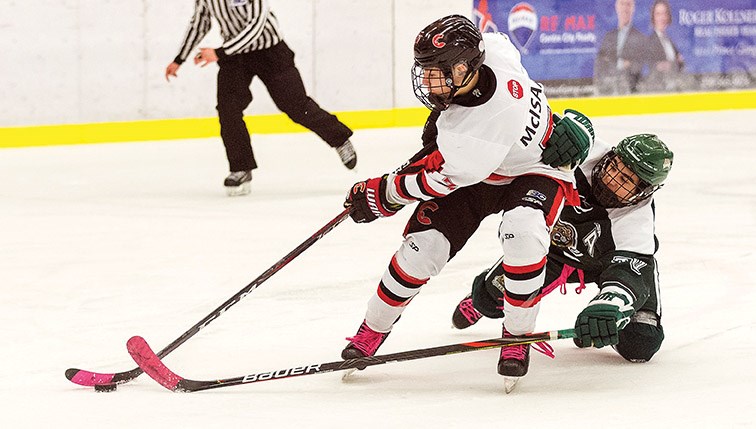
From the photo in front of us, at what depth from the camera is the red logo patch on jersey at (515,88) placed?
2893mm

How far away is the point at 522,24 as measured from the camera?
9383 millimetres

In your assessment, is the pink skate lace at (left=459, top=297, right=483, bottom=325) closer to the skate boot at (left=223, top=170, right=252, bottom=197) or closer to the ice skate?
the ice skate

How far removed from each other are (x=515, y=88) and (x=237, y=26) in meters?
3.81

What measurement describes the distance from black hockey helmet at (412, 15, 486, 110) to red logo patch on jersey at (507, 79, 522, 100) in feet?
0.29

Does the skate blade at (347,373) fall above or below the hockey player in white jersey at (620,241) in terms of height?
below

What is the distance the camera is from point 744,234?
5.20 meters

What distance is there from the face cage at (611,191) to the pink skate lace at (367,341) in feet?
2.08

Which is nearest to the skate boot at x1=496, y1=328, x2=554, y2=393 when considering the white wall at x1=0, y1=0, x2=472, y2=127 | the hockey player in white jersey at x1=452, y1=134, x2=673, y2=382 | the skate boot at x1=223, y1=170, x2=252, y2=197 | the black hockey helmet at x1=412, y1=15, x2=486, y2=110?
the hockey player in white jersey at x1=452, y1=134, x2=673, y2=382

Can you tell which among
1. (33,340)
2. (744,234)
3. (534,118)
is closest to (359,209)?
(534,118)

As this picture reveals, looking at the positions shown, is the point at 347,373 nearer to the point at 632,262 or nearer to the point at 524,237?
the point at 524,237

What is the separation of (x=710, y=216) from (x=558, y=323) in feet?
7.12

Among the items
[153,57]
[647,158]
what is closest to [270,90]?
[153,57]

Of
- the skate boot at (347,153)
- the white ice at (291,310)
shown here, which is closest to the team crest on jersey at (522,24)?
the white ice at (291,310)

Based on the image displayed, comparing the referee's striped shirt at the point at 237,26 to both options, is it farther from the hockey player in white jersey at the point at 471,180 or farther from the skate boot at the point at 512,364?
the skate boot at the point at 512,364
